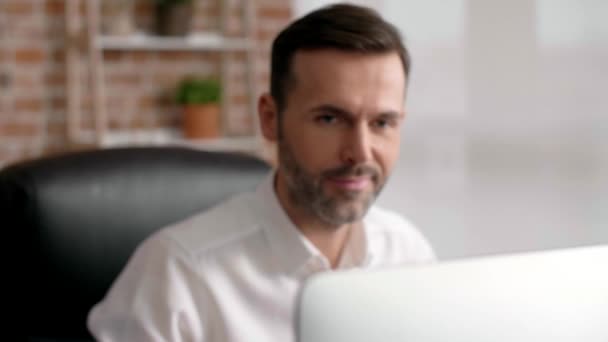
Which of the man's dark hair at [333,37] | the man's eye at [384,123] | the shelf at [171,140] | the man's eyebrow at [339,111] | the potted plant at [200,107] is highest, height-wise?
the man's dark hair at [333,37]

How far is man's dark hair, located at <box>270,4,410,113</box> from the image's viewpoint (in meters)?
1.07

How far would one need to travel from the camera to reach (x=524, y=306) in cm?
62

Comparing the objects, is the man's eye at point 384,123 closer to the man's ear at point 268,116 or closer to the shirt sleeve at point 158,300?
the man's ear at point 268,116

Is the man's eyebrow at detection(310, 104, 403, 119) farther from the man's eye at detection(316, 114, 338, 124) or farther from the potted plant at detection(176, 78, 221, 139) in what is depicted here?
the potted plant at detection(176, 78, 221, 139)

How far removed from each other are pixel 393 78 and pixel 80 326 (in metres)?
0.75

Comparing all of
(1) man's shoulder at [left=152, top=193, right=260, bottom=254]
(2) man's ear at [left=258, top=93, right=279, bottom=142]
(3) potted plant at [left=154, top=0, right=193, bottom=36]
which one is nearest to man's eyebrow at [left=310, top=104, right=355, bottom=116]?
(2) man's ear at [left=258, top=93, right=279, bottom=142]

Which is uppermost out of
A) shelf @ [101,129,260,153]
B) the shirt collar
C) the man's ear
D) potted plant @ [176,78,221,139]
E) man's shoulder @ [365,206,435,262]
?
the man's ear

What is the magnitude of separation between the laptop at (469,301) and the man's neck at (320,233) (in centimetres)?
60

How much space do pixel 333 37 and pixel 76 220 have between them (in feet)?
2.03

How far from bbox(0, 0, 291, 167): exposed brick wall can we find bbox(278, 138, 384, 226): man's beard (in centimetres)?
229

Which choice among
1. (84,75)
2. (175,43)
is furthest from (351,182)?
(84,75)

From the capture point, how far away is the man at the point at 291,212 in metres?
1.05

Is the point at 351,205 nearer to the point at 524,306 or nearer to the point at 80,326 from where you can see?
the point at 524,306

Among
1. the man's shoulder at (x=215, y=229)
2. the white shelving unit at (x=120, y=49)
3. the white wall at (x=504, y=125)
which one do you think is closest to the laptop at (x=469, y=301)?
the man's shoulder at (x=215, y=229)
